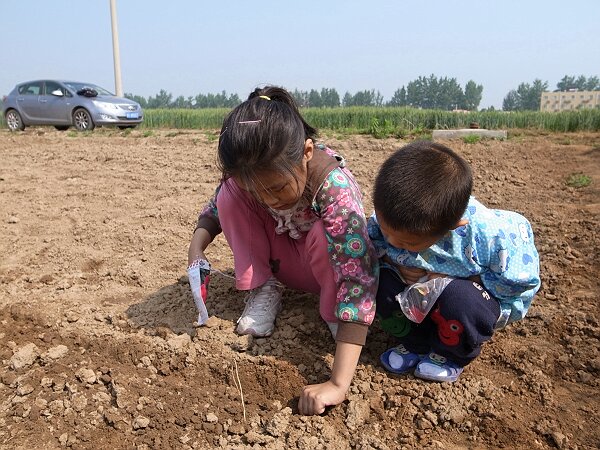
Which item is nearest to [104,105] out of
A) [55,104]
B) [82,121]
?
[82,121]

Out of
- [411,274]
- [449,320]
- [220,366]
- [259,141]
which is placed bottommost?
[220,366]

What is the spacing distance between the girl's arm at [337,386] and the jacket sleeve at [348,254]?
0.05 metres

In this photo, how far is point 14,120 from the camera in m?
11.9

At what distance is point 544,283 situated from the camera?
2.35 m

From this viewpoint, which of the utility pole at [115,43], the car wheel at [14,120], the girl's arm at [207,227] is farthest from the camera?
the utility pole at [115,43]

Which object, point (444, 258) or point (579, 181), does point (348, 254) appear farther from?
point (579, 181)

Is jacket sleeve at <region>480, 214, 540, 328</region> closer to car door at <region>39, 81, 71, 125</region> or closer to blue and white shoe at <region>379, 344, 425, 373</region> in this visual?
blue and white shoe at <region>379, 344, 425, 373</region>

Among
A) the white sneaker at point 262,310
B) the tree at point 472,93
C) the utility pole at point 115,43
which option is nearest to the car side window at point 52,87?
the utility pole at point 115,43

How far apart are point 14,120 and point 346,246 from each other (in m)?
12.4

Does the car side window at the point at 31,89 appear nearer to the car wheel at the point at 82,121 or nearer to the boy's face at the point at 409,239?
the car wheel at the point at 82,121

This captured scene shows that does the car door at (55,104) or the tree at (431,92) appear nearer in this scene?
the car door at (55,104)

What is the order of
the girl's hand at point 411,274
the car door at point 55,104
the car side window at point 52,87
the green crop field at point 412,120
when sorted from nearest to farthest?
1. the girl's hand at point 411,274
2. the green crop field at point 412,120
3. the car door at point 55,104
4. the car side window at point 52,87

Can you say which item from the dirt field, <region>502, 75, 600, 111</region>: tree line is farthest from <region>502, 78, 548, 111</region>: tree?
the dirt field

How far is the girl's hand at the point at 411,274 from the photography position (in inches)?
66.2
